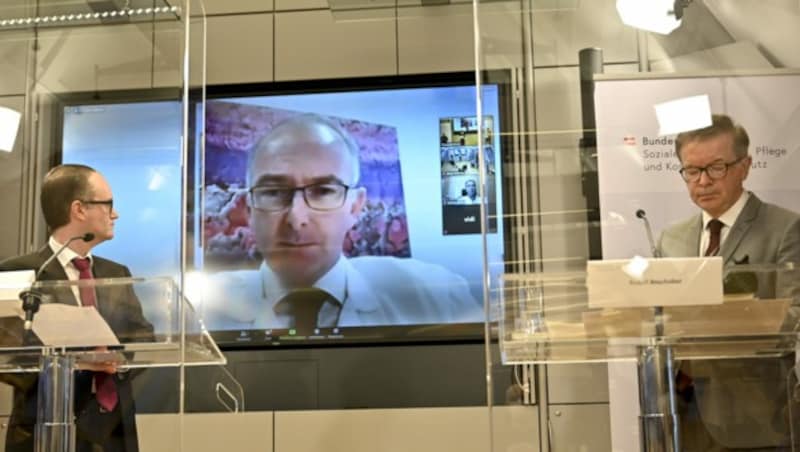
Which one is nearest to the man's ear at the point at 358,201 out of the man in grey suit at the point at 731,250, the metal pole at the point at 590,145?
the metal pole at the point at 590,145

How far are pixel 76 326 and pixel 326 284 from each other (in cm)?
225

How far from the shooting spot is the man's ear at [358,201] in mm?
4074

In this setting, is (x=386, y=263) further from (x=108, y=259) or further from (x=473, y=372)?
(x=108, y=259)

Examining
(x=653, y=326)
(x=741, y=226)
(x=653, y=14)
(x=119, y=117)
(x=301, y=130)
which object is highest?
(x=653, y=14)

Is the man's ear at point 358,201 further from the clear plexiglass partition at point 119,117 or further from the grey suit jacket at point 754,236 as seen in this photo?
the grey suit jacket at point 754,236

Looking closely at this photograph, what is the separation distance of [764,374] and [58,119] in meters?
2.20

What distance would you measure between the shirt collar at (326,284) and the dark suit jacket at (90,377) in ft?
4.29

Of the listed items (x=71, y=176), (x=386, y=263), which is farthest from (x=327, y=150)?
(x=71, y=176)

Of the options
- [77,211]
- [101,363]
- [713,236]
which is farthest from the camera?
[77,211]

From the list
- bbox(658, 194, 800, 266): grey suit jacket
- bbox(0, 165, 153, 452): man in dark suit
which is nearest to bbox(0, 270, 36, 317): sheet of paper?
bbox(0, 165, 153, 452): man in dark suit

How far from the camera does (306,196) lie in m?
4.10

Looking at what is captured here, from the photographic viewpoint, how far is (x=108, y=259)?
108 inches

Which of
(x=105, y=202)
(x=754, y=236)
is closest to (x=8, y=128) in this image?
(x=105, y=202)

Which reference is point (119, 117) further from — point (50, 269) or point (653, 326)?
point (653, 326)
